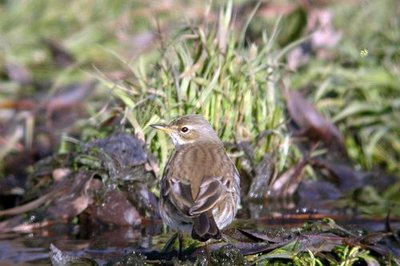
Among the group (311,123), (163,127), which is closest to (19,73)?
(311,123)

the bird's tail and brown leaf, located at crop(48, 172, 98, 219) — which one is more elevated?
brown leaf, located at crop(48, 172, 98, 219)

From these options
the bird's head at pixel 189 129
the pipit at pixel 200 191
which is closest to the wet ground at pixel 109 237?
the pipit at pixel 200 191

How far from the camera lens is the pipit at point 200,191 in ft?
18.2

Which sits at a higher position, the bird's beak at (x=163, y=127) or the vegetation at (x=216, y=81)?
the vegetation at (x=216, y=81)

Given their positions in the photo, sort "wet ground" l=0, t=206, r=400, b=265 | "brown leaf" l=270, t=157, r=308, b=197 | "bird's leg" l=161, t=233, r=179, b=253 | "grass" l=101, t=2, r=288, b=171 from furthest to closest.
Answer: "brown leaf" l=270, t=157, r=308, b=197, "grass" l=101, t=2, r=288, b=171, "wet ground" l=0, t=206, r=400, b=265, "bird's leg" l=161, t=233, r=179, b=253

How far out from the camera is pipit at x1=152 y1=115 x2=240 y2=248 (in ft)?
18.2

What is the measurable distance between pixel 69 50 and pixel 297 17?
2.88 meters

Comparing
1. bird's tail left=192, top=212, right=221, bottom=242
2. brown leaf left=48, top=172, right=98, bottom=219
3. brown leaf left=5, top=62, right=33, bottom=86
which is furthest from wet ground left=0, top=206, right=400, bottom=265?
brown leaf left=5, top=62, right=33, bottom=86

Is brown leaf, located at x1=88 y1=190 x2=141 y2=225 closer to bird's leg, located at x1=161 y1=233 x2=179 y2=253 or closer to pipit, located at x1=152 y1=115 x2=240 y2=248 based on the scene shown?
pipit, located at x1=152 y1=115 x2=240 y2=248

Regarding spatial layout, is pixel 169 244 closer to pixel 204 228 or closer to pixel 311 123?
pixel 204 228

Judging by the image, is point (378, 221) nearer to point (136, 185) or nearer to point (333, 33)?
point (136, 185)

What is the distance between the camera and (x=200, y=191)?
19.1 ft

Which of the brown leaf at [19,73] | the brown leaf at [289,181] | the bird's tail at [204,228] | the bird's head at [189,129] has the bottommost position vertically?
the bird's tail at [204,228]

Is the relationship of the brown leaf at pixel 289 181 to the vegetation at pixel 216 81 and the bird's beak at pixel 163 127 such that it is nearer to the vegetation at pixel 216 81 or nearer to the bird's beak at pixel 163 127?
the vegetation at pixel 216 81
